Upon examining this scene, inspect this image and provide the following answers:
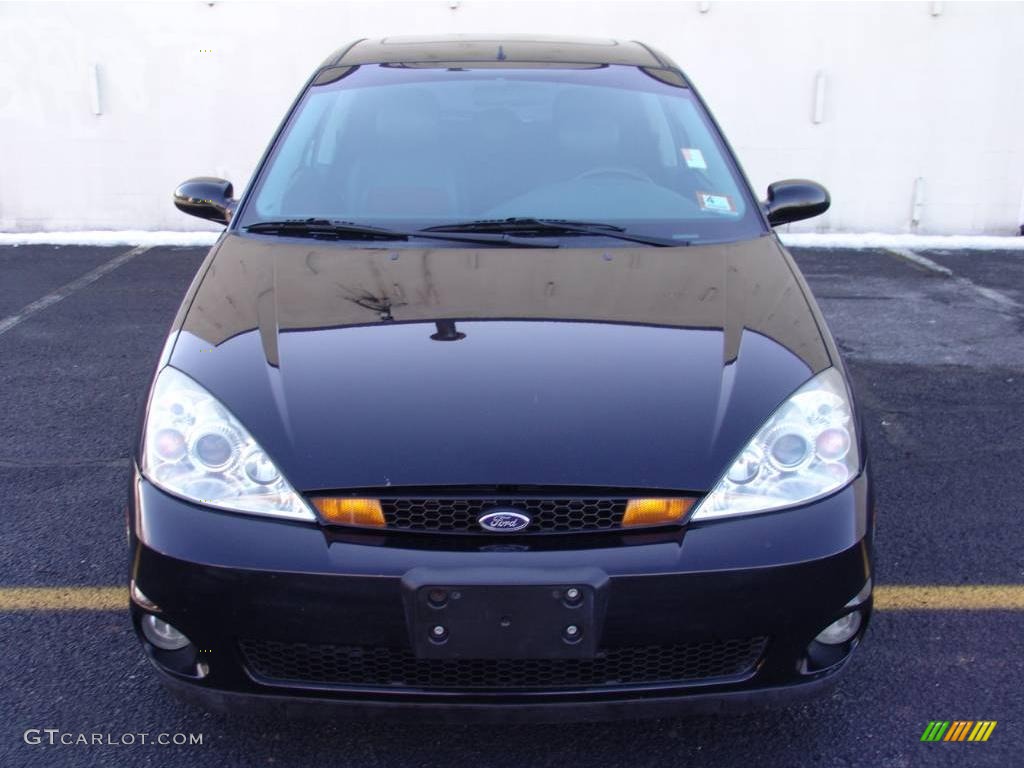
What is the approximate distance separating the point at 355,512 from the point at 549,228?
129 cm

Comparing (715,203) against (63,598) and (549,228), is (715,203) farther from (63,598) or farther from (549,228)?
(63,598)

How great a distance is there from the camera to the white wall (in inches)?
305

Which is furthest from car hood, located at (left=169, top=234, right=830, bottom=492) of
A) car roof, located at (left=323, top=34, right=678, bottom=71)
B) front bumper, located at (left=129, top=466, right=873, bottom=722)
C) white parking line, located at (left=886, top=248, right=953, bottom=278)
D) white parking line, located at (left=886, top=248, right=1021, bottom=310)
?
white parking line, located at (left=886, top=248, right=953, bottom=278)

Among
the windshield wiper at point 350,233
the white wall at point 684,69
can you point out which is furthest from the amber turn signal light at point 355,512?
the white wall at point 684,69

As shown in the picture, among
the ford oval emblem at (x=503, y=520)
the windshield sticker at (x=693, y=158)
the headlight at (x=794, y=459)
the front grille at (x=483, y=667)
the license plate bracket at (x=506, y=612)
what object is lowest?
the front grille at (x=483, y=667)

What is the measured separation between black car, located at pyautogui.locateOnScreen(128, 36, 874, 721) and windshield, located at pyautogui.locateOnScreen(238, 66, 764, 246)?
1.50 feet

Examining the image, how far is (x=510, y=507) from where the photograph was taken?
2.04m

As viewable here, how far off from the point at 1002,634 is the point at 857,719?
60cm

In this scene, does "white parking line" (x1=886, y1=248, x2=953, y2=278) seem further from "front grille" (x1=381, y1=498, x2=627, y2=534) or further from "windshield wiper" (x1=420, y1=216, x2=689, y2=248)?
"front grille" (x1=381, y1=498, x2=627, y2=534)

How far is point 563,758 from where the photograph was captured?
235 cm

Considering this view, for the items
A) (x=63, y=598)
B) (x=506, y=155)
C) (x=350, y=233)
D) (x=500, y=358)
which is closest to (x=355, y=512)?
(x=500, y=358)

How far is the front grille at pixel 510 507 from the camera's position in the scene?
2.04 meters

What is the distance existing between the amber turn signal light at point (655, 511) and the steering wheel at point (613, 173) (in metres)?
1.51

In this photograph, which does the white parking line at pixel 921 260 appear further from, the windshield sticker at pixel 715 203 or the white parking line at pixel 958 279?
the windshield sticker at pixel 715 203
